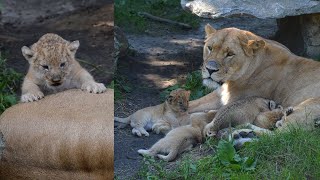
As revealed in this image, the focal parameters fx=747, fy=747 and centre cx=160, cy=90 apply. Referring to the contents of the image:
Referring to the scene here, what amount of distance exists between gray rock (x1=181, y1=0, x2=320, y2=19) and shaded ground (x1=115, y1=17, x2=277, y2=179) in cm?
68

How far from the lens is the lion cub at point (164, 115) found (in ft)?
20.5

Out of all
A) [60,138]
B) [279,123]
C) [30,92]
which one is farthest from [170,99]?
[60,138]

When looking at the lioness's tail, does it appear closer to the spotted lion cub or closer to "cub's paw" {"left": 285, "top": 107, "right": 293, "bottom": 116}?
the spotted lion cub

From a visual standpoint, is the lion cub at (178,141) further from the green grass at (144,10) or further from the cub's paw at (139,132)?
the green grass at (144,10)

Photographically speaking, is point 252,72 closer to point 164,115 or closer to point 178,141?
point 164,115

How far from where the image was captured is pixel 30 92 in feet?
17.8

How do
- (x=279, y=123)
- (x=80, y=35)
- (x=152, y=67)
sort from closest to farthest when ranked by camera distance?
(x=279, y=123) → (x=80, y=35) → (x=152, y=67)

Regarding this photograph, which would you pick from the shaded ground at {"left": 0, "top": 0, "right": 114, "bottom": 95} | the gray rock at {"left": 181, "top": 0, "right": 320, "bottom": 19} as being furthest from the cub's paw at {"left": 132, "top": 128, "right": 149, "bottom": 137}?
the gray rock at {"left": 181, "top": 0, "right": 320, "bottom": 19}

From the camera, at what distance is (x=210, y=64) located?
605 cm

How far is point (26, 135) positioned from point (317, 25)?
393 cm

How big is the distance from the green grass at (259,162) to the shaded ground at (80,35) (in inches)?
58.7

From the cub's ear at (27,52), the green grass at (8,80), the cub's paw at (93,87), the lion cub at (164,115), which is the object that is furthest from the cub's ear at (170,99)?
the green grass at (8,80)

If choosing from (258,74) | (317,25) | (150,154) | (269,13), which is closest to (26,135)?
(150,154)

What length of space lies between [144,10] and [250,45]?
2939 millimetres
